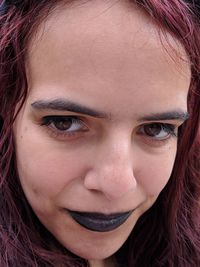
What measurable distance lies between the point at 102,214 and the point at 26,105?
289 millimetres

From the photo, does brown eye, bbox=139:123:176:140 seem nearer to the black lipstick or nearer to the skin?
the skin

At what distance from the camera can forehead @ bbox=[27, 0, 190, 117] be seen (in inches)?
33.1

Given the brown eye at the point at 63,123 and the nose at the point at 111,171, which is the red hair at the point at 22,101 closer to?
the brown eye at the point at 63,123

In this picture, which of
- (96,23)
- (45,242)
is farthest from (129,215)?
(96,23)

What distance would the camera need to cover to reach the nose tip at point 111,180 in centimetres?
88

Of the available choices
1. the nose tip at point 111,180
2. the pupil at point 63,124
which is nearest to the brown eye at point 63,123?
the pupil at point 63,124

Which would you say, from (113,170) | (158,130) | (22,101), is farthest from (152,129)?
(22,101)

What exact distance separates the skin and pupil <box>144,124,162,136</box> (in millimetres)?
13

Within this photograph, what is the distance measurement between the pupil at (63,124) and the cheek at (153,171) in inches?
7.0

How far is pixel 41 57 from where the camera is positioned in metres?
0.87

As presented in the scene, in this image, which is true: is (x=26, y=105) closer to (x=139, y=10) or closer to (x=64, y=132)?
(x=64, y=132)

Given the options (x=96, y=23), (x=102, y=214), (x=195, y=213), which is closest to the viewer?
(x=96, y=23)

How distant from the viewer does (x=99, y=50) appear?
0.84 meters

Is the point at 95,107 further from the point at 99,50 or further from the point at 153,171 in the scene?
the point at 153,171
